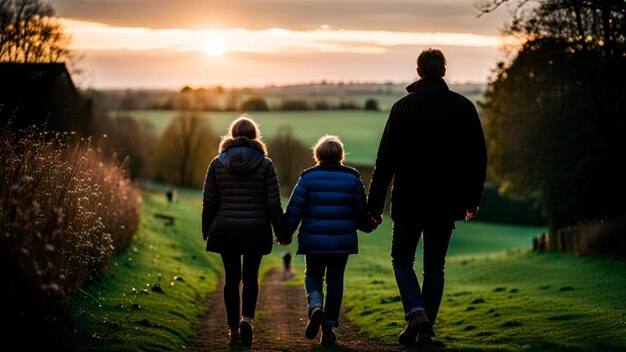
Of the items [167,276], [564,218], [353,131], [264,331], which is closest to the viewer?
[264,331]

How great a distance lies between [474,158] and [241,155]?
274cm

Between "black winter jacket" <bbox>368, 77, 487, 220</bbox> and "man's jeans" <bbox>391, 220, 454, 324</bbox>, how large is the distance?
0.46ft

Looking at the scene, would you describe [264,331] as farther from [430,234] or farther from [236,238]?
[430,234]

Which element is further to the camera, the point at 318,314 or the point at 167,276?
the point at 167,276

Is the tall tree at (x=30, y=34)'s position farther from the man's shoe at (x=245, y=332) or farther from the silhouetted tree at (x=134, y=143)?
the silhouetted tree at (x=134, y=143)

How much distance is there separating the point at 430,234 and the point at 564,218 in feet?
124

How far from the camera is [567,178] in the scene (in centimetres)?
4250

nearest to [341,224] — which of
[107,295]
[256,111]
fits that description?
[107,295]

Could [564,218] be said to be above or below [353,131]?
below

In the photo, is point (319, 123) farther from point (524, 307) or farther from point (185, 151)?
point (524, 307)

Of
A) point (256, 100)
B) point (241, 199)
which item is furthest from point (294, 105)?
point (241, 199)

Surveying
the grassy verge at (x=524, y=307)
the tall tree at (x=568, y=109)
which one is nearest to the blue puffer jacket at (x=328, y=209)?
the grassy verge at (x=524, y=307)

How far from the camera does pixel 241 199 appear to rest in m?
11.6

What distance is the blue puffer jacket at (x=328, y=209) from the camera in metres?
11.5
